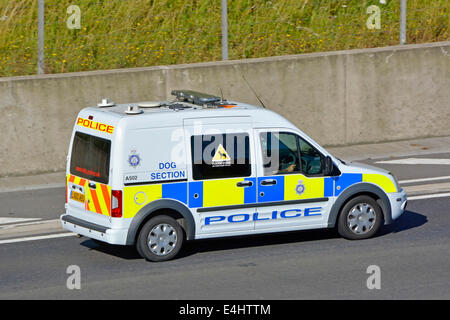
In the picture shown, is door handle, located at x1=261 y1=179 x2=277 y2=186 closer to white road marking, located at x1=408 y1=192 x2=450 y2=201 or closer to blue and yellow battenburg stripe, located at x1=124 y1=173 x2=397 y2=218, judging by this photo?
blue and yellow battenburg stripe, located at x1=124 y1=173 x2=397 y2=218

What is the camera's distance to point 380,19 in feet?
63.7

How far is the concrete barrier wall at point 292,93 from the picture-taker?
52.5 ft

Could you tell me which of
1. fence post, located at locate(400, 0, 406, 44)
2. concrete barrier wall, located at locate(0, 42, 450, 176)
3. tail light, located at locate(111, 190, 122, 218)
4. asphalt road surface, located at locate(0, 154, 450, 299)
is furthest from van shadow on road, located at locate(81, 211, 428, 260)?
fence post, located at locate(400, 0, 406, 44)

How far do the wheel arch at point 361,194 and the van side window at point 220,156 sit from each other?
1.25 metres

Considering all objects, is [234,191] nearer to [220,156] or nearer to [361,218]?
[220,156]

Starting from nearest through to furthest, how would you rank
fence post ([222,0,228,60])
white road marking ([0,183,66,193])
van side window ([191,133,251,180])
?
van side window ([191,133,251,180])
white road marking ([0,183,66,193])
fence post ([222,0,228,60])

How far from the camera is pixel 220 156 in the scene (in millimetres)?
11312

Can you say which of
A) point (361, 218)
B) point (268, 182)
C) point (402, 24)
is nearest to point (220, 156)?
point (268, 182)

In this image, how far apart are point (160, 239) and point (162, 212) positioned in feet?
1.04

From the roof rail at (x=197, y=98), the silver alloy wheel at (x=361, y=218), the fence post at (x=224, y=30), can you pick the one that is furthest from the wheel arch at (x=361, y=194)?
the fence post at (x=224, y=30)

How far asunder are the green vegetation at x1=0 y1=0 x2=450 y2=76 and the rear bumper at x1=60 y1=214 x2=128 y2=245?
19.1 ft

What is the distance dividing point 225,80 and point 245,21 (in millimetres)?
1825

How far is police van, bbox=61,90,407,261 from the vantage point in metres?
11.0
